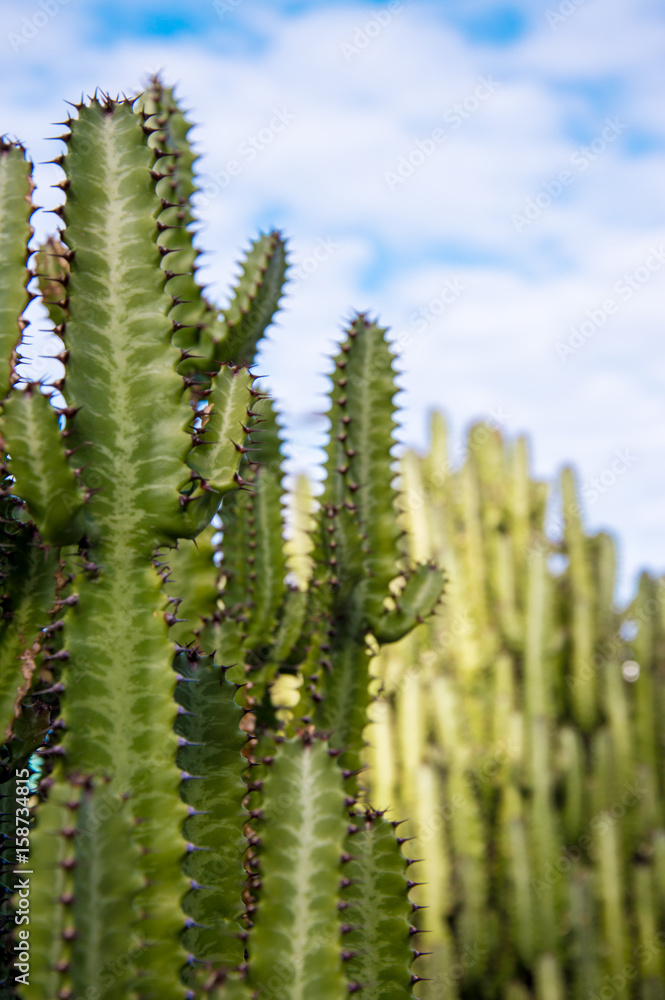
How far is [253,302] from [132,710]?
69.4 inches

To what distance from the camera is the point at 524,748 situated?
23.2 ft

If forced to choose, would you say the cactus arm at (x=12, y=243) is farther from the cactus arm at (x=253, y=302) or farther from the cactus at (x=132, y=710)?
the cactus arm at (x=253, y=302)

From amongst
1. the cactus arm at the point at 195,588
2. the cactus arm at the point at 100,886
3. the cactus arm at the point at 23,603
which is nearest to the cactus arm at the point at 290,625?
the cactus arm at the point at 195,588

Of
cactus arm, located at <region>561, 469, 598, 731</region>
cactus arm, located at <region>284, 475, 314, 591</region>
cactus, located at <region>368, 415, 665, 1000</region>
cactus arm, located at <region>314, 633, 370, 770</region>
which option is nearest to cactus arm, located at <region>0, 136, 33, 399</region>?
cactus arm, located at <region>314, 633, 370, 770</region>

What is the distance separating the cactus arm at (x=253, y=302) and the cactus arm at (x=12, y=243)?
36.2 inches

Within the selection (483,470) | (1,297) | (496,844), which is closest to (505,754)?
(496,844)

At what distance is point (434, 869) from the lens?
6.55m

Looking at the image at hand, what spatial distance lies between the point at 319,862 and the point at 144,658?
1.93 ft

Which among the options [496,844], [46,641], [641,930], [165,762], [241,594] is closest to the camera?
[165,762]

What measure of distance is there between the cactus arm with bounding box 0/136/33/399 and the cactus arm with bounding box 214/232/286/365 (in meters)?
0.92

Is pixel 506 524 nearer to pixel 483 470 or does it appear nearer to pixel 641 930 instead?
pixel 483 470

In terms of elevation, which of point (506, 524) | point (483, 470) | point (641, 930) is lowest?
point (641, 930)

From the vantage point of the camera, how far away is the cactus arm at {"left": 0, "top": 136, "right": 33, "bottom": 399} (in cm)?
223

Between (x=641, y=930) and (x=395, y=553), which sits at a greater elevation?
(x=395, y=553)
